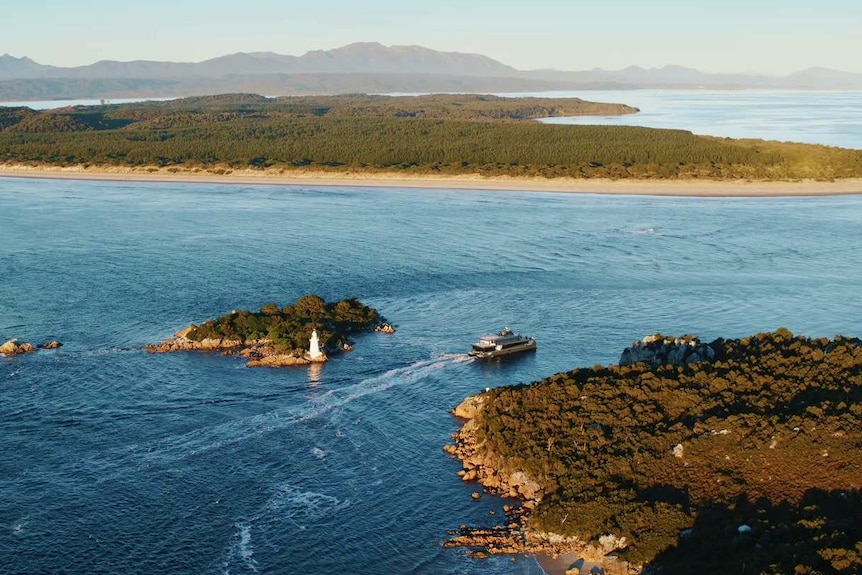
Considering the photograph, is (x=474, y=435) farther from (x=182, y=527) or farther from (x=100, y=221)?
(x=100, y=221)

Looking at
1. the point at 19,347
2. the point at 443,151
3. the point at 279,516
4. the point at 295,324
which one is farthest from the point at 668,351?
the point at 443,151

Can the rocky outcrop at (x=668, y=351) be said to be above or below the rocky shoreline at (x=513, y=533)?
above

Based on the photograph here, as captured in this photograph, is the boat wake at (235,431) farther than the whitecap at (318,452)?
No

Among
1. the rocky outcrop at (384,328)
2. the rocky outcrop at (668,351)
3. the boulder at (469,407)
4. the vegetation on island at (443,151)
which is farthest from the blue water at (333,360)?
the vegetation on island at (443,151)

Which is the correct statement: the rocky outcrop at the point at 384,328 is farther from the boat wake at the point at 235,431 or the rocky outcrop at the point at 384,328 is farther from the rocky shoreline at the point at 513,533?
the rocky shoreline at the point at 513,533

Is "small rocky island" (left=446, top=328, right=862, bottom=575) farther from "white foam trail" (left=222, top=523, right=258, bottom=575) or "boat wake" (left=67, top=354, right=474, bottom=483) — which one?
"white foam trail" (left=222, top=523, right=258, bottom=575)

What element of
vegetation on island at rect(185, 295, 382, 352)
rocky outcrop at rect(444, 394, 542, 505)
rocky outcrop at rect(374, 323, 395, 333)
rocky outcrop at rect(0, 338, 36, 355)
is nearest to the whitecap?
rocky outcrop at rect(444, 394, 542, 505)

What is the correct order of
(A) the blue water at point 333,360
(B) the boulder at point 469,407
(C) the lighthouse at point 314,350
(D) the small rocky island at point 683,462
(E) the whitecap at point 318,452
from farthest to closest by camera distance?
(C) the lighthouse at point 314,350 < (B) the boulder at point 469,407 < (E) the whitecap at point 318,452 < (A) the blue water at point 333,360 < (D) the small rocky island at point 683,462

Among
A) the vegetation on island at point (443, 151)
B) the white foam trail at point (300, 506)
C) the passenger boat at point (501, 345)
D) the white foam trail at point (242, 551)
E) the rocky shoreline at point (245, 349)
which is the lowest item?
the white foam trail at point (242, 551)
